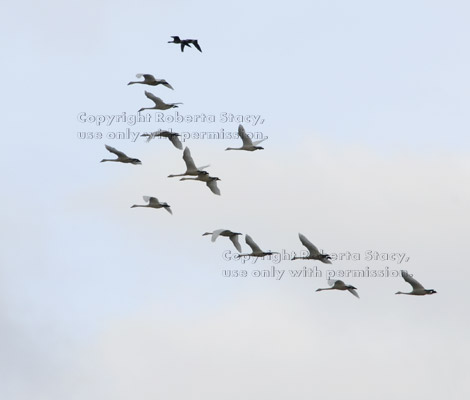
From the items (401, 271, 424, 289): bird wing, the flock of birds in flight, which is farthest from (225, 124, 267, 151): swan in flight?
(401, 271, 424, 289): bird wing

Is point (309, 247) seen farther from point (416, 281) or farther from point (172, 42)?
point (172, 42)

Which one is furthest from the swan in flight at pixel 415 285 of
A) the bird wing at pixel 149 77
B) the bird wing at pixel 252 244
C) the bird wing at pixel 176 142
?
the bird wing at pixel 149 77

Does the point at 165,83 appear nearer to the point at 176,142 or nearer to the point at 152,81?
the point at 152,81

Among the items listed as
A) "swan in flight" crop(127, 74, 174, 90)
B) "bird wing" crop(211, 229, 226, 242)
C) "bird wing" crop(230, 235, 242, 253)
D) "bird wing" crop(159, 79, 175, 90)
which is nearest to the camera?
"bird wing" crop(211, 229, 226, 242)

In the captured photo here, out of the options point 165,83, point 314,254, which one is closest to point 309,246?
point 314,254

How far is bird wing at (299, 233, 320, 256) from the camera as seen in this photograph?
7769 centimetres

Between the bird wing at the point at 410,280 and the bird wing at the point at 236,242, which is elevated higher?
the bird wing at the point at 236,242

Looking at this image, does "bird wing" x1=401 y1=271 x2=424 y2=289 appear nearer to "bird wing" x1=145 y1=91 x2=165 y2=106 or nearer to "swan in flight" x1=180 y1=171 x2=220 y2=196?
"swan in flight" x1=180 y1=171 x2=220 y2=196

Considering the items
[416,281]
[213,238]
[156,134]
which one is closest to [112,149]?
[156,134]

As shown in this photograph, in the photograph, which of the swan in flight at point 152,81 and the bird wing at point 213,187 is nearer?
the swan in flight at point 152,81

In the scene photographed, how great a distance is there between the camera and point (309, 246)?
77875 millimetres

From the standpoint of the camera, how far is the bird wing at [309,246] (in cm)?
7769

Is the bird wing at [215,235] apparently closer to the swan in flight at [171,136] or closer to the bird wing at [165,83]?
the swan in flight at [171,136]

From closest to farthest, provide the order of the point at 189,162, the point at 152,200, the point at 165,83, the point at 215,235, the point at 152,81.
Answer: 1. the point at 215,235
2. the point at 165,83
3. the point at 189,162
4. the point at 152,81
5. the point at 152,200
